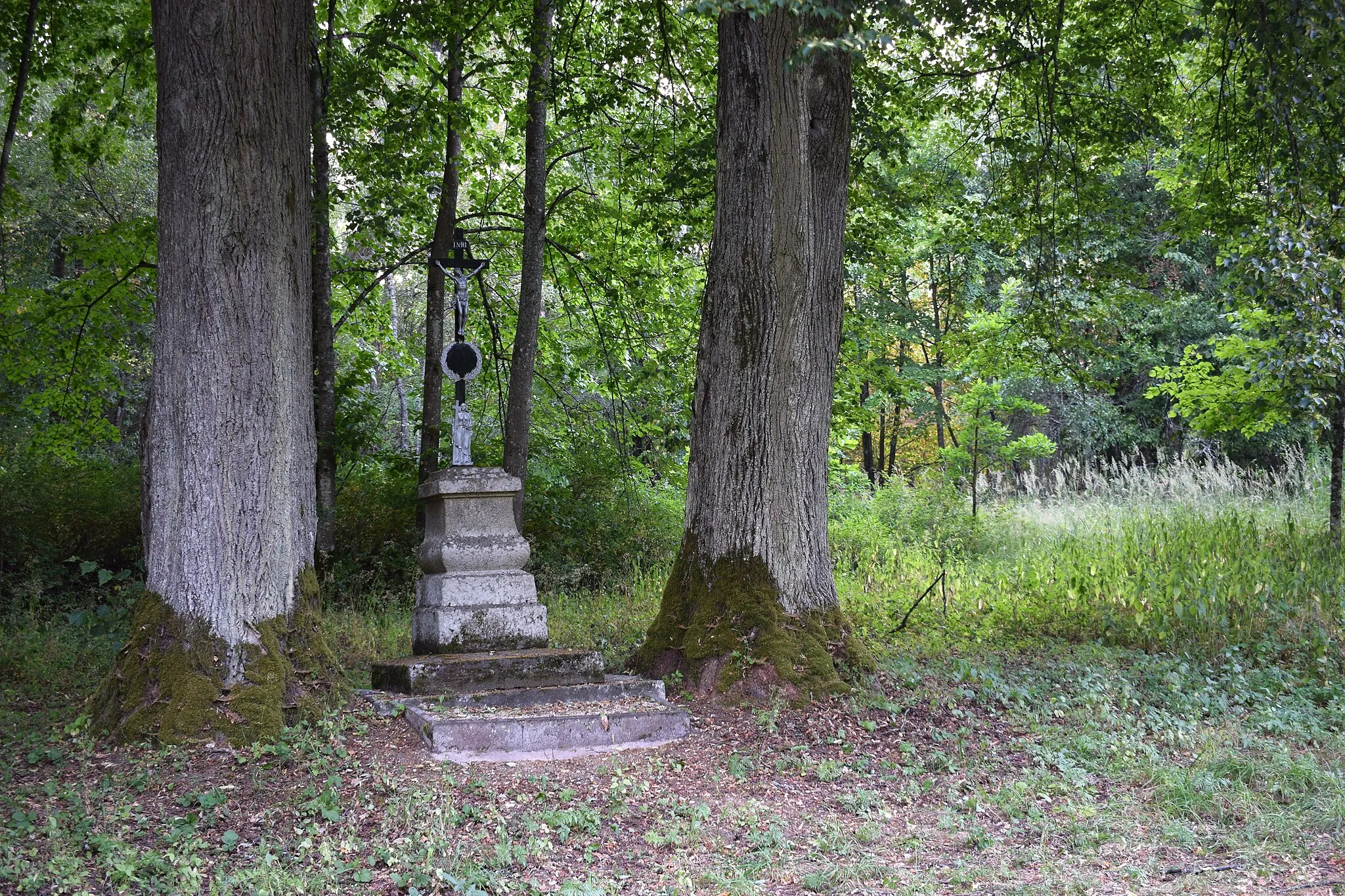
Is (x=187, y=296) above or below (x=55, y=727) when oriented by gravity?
above

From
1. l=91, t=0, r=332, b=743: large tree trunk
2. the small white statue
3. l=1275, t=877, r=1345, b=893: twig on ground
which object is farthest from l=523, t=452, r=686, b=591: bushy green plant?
l=1275, t=877, r=1345, b=893: twig on ground

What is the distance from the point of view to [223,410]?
18.4ft

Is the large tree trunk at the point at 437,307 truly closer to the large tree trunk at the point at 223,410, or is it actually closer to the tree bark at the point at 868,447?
the large tree trunk at the point at 223,410

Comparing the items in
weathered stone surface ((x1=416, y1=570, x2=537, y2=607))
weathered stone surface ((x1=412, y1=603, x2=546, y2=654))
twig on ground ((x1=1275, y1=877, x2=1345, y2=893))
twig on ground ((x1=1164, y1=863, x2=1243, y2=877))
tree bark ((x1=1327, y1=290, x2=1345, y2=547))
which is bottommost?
twig on ground ((x1=1164, y1=863, x2=1243, y2=877))

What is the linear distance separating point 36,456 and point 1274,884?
39.9ft

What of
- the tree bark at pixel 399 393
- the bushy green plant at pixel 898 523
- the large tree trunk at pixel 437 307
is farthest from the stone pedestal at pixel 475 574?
the tree bark at pixel 399 393

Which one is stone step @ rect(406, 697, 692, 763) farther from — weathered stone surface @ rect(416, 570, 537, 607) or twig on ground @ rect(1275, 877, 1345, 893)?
twig on ground @ rect(1275, 877, 1345, 893)

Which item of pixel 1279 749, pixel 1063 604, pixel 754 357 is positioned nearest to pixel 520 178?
pixel 754 357

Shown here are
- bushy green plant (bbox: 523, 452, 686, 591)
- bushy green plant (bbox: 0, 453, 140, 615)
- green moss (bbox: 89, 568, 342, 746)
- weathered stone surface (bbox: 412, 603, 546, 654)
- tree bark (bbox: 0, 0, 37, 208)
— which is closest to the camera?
green moss (bbox: 89, 568, 342, 746)

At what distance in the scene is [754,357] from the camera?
6730 mm

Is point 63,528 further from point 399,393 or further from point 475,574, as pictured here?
point 399,393

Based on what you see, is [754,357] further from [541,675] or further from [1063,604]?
[1063,604]

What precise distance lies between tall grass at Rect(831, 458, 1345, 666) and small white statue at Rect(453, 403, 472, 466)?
3.92m

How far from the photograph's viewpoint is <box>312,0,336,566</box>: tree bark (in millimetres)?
9773
